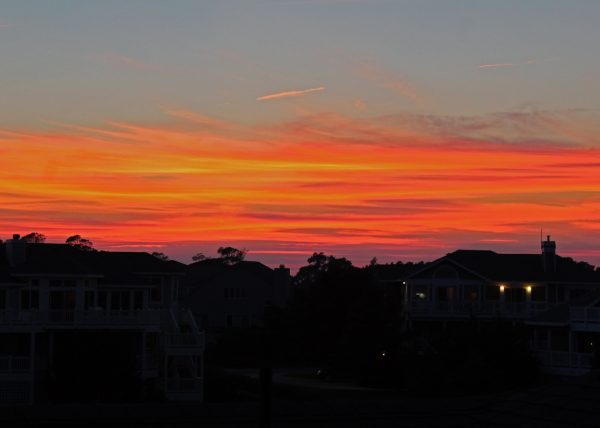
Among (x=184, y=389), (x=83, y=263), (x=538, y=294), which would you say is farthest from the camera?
(x=538, y=294)

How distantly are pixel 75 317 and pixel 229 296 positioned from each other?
59961mm

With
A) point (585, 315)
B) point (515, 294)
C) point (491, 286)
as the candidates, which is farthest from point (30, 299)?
point (515, 294)

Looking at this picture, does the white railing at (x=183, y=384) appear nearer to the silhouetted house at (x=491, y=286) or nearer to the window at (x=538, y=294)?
the silhouetted house at (x=491, y=286)

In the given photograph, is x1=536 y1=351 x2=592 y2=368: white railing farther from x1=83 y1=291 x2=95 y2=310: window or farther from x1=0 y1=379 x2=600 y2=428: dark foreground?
x1=0 y1=379 x2=600 y2=428: dark foreground

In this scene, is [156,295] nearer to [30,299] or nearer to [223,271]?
[30,299]

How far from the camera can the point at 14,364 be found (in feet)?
177

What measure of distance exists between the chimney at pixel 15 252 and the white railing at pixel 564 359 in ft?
106

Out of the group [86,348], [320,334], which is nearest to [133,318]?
[86,348]

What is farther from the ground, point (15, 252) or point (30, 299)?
point (15, 252)

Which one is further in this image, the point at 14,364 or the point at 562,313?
the point at 562,313

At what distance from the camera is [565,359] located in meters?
64.8

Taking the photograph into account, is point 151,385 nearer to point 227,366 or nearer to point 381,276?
point 227,366

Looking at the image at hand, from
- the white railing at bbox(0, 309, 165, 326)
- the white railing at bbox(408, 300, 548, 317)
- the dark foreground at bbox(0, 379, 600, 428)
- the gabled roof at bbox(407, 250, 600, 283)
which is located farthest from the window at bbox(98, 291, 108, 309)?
the dark foreground at bbox(0, 379, 600, 428)

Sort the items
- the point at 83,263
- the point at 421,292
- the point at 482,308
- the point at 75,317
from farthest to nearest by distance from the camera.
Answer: the point at 421,292
the point at 482,308
the point at 83,263
the point at 75,317
